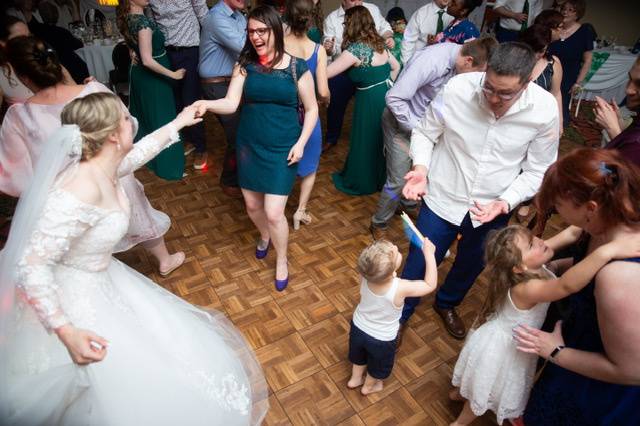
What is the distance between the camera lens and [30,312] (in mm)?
1408

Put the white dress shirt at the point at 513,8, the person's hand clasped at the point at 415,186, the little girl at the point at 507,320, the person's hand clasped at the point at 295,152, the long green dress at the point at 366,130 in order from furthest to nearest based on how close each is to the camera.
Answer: the white dress shirt at the point at 513,8 < the long green dress at the point at 366,130 < the person's hand clasped at the point at 295,152 < the person's hand clasped at the point at 415,186 < the little girl at the point at 507,320

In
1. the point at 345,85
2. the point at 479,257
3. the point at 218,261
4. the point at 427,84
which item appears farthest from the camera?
the point at 345,85

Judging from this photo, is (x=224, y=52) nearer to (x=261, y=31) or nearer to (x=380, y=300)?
(x=261, y=31)

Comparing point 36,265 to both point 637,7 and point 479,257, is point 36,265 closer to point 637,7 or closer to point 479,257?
Answer: point 479,257

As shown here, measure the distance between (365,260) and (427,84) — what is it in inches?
60.8

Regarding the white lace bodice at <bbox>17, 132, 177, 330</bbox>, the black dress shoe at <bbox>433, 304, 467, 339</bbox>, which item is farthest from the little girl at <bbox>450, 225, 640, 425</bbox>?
the white lace bodice at <bbox>17, 132, 177, 330</bbox>

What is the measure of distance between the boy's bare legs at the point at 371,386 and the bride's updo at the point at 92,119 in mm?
1561

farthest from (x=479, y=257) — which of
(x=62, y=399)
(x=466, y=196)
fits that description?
(x=62, y=399)

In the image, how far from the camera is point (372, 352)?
1.85m

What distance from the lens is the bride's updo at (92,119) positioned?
141 cm

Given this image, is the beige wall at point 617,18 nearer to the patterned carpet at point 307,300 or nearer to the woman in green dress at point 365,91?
the patterned carpet at point 307,300

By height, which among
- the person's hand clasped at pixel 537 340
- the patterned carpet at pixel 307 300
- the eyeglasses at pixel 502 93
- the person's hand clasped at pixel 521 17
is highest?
the eyeglasses at pixel 502 93

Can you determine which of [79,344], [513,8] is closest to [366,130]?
[79,344]

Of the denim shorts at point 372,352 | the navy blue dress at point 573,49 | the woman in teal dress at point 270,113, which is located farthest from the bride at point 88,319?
the navy blue dress at point 573,49
